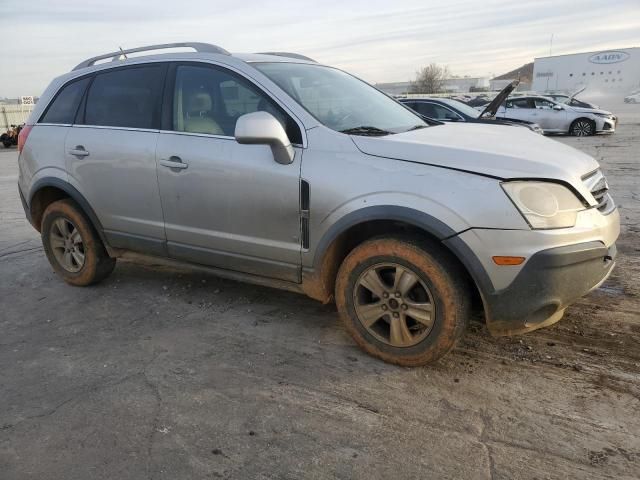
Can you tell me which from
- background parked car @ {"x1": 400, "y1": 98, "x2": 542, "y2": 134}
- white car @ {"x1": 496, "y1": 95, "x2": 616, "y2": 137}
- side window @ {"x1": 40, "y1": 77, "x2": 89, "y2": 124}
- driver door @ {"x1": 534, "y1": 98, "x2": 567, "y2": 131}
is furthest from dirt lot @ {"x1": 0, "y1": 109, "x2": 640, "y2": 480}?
driver door @ {"x1": 534, "y1": 98, "x2": 567, "y2": 131}

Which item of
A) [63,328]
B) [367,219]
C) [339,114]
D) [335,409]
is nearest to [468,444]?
[335,409]

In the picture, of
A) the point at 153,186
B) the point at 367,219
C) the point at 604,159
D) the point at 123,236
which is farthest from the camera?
the point at 604,159

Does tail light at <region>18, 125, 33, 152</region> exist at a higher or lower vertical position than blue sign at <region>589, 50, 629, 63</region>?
lower

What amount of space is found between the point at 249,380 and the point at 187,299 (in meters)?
1.51

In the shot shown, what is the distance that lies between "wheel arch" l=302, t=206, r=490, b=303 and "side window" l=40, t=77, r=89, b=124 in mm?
2674

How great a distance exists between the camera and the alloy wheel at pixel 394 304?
2.98m

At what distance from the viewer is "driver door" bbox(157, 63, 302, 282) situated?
10.9ft

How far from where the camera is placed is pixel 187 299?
4371 millimetres

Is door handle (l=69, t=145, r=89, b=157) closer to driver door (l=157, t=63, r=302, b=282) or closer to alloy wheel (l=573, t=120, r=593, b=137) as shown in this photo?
driver door (l=157, t=63, r=302, b=282)

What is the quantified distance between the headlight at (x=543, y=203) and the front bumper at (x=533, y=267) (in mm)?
47

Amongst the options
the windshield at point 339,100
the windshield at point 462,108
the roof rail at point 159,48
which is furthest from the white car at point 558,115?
the roof rail at point 159,48

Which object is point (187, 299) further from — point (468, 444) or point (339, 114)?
point (468, 444)

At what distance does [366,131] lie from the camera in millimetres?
3297

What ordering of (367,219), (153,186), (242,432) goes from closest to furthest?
(242,432) < (367,219) < (153,186)
